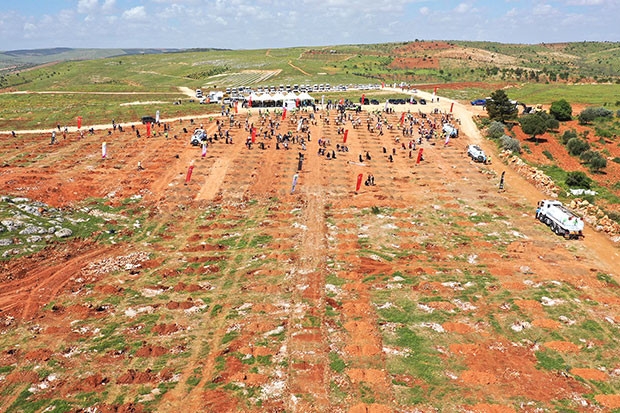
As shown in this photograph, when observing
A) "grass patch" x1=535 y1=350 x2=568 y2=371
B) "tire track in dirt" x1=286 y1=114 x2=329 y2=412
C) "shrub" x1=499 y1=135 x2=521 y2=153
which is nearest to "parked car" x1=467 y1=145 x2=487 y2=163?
"shrub" x1=499 y1=135 x2=521 y2=153

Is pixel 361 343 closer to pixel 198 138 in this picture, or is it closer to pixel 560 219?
pixel 560 219

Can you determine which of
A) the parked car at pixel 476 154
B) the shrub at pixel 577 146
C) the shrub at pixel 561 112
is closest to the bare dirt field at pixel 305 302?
the parked car at pixel 476 154

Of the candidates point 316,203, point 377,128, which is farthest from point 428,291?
point 377,128

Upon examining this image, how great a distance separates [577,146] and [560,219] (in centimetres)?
3084

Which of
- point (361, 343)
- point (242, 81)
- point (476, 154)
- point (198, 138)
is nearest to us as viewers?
point (361, 343)

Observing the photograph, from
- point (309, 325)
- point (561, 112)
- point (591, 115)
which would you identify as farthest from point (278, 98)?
point (309, 325)

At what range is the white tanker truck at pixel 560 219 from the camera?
105 ft

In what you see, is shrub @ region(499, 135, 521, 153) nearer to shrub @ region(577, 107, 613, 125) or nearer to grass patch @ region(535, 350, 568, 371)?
shrub @ region(577, 107, 613, 125)

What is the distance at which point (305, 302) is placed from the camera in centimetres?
2391

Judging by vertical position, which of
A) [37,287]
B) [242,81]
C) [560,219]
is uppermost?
[242,81]

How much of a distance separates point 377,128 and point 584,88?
75.2 meters

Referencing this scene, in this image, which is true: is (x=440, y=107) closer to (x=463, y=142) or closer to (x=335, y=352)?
(x=463, y=142)

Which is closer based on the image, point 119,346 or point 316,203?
point 119,346

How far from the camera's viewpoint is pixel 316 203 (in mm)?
40531
